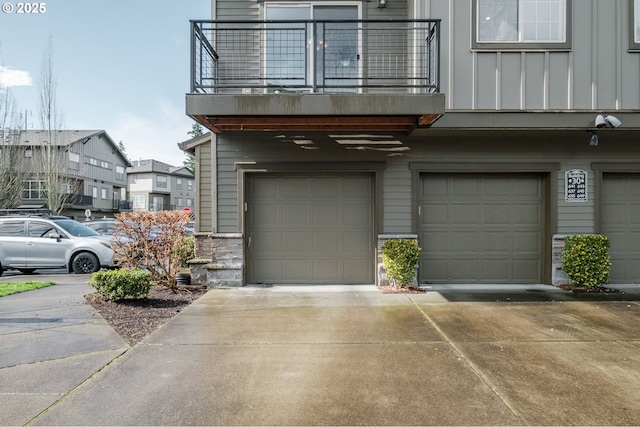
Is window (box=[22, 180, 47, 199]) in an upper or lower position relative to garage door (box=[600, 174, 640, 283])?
upper

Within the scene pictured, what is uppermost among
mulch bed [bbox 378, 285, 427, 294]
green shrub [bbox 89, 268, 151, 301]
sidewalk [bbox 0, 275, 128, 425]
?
green shrub [bbox 89, 268, 151, 301]

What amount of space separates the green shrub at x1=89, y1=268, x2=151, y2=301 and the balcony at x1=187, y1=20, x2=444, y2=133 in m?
2.81

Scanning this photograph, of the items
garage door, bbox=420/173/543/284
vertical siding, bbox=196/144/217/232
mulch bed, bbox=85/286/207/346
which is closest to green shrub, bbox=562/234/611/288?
garage door, bbox=420/173/543/284

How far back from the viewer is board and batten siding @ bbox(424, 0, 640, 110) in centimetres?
670

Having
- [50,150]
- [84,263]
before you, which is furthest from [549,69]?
[50,150]

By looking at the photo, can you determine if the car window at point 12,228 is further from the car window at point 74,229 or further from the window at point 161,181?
the window at point 161,181

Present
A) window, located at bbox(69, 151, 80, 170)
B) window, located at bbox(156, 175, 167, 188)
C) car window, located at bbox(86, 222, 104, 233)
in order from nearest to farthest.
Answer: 1. car window, located at bbox(86, 222, 104, 233)
2. window, located at bbox(69, 151, 80, 170)
3. window, located at bbox(156, 175, 167, 188)

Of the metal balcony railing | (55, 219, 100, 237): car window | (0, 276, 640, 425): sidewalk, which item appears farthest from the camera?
(55, 219, 100, 237): car window

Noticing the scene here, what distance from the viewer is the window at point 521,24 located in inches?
263

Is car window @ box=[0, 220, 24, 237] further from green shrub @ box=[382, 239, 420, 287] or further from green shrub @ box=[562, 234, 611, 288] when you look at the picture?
green shrub @ box=[562, 234, 611, 288]

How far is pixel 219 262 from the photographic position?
751cm

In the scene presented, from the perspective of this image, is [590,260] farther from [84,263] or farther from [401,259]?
[84,263]

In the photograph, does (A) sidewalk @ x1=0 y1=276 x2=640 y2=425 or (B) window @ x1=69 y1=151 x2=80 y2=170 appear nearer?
(A) sidewalk @ x1=0 y1=276 x2=640 y2=425

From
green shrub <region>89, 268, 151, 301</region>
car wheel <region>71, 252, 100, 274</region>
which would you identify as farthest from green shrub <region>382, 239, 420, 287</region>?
car wheel <region>71, 252, 100, 274</region>
